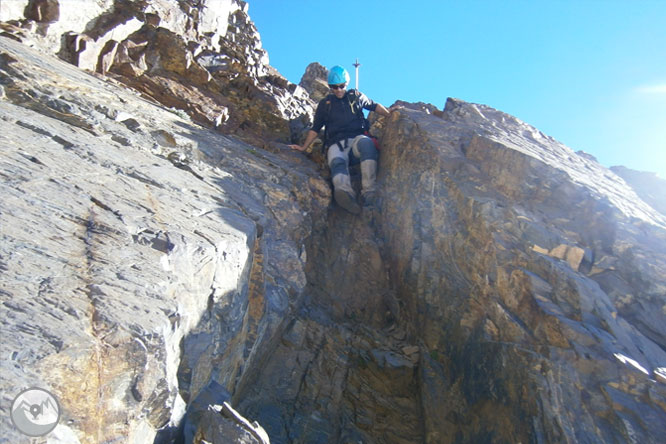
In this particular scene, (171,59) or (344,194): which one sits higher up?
(171,59)

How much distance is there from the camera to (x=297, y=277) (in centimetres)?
615

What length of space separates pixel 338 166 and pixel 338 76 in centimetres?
256

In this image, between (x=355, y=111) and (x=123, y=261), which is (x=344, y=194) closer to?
(x=355, y=111)

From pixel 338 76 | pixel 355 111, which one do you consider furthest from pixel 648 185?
pixel 338 76

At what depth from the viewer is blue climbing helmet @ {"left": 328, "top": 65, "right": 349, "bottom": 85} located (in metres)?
9.95

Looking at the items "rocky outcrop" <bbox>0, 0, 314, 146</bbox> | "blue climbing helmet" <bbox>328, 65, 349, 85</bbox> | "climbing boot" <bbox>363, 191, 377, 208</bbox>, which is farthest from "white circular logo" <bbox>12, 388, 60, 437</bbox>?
"blue climbing helmet" <bbox>328, 65, 349, 85</bbox>

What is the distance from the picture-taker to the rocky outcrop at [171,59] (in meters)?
8.87

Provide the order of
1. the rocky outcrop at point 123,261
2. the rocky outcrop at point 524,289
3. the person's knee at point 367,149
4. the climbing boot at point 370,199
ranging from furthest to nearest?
the person's knee at point 367,149
the climbing boot at point 370,199
the rocky outcrop at point 524,289
the rocky outcrop at point 123,261

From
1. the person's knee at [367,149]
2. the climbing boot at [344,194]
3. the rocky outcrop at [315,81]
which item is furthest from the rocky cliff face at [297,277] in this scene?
the rocky outcrop at [315,81]

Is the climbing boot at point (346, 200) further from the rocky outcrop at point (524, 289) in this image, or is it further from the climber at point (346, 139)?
the rocky outcrop at point (524, 289)

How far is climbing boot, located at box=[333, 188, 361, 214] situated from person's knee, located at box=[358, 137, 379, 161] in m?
1.16

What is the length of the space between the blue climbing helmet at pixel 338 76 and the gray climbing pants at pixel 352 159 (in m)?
1.54

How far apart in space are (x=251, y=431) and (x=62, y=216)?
6.91 feet

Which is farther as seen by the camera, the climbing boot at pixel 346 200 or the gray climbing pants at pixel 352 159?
the gray climbing pants at pixel 352 159
